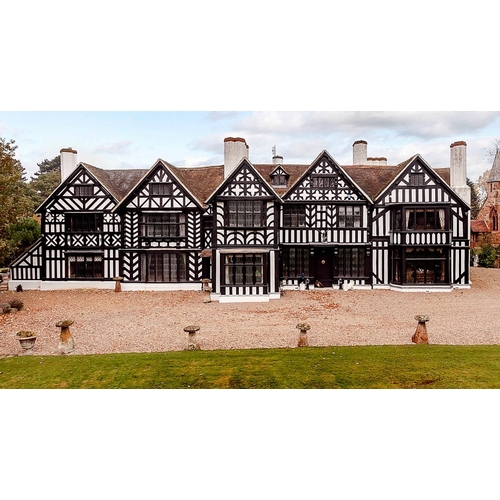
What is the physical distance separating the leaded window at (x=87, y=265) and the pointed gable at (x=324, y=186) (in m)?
8.36

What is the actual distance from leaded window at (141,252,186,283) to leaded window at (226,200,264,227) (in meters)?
3.62

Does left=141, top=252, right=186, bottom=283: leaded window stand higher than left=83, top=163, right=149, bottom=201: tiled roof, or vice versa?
left=83, top=163, right=149, bottom=201: tiled roof

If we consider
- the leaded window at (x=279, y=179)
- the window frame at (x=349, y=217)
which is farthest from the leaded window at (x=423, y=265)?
the leaded window at (x=279, y=179)

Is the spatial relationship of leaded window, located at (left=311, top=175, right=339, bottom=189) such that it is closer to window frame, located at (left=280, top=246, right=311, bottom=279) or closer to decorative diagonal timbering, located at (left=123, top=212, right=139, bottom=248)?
window frame, located at (left=280, top=246, right=311, bottom=279)

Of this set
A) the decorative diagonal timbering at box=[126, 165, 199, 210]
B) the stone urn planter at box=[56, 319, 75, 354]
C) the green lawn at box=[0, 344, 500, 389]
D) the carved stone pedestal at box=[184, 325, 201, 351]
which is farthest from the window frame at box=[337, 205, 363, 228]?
the stone urn planter at box=[56, 319, 75, 354]

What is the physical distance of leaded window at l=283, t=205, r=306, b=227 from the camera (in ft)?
49.6

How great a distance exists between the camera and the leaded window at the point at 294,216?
15.1m

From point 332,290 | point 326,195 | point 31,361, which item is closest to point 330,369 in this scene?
point 31,361

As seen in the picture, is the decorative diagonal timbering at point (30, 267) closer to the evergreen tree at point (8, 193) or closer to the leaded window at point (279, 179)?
the evergreen tree at point (8, 193)

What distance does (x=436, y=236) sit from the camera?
46.3 ft

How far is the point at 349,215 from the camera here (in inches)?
595

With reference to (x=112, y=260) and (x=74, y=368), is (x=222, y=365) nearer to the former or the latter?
(x=74, y=368)

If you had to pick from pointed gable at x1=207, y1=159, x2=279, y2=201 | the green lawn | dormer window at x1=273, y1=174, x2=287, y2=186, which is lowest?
the green lawn

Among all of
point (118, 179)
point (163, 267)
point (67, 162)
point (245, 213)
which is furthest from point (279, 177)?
point (67, 162)
